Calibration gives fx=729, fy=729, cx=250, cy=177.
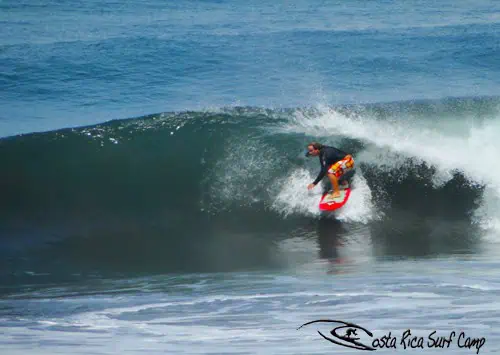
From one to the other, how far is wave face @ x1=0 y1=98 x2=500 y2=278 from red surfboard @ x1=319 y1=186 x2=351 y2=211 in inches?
5.4

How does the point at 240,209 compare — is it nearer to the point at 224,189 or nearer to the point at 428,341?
the point at 224,189

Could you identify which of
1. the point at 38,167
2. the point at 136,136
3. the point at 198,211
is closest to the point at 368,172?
the point at 198,211

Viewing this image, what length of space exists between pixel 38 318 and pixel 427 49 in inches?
775

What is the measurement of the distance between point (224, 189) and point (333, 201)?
202 centimetres

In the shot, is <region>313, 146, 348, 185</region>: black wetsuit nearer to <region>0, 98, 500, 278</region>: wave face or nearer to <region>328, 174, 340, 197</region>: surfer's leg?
<region>328, 174, 340, 197</region>: surfer's leg

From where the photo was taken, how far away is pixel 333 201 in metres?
11.2

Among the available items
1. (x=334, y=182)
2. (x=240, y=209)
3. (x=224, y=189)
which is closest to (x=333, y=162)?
(x=334, y=182)

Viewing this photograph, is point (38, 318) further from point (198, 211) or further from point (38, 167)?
point (38, 167)

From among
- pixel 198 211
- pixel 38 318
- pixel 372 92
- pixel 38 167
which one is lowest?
pixel 38 318

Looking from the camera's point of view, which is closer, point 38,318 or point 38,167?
point 38,318

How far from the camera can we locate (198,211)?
11.8 meters

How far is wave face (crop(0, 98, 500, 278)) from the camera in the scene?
10.6 metres

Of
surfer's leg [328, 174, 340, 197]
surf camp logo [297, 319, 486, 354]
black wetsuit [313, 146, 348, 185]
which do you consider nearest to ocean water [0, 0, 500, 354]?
surf camp logo [297, 319, 486, 354]

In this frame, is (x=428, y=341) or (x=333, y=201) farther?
(x=333, y=201)
